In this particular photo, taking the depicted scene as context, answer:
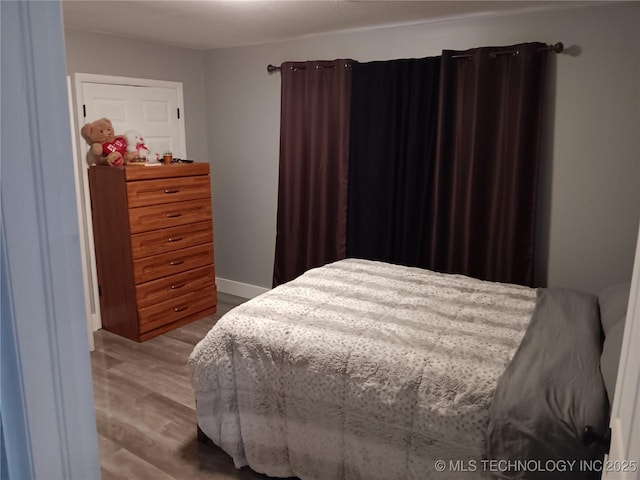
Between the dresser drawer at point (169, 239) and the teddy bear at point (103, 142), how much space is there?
0.60 meters

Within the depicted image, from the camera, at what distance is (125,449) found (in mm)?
2396

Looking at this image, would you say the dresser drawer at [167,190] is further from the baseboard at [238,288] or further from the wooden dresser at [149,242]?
the baseboard at [238,288]

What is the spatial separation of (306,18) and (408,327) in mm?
2192

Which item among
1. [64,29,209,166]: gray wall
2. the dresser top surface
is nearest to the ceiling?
[64,29,209,166]: gray wall

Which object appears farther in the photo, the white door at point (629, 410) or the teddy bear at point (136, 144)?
the teddy bear at point (136, 144)

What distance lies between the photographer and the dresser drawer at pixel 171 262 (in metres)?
3.57

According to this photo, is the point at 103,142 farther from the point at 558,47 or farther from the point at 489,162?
the point at 558,47

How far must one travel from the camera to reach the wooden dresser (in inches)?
138

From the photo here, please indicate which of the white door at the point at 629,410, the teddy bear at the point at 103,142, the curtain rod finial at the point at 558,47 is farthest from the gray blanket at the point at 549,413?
the teddy bear at the point at 103,142

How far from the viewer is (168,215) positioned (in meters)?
3.72

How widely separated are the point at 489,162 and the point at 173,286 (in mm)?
2553

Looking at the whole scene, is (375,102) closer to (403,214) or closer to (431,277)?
(403,214)

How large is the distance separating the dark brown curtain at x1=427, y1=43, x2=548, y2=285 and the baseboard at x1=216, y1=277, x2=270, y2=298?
187cm

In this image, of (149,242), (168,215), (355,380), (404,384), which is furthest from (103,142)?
(404,384)
